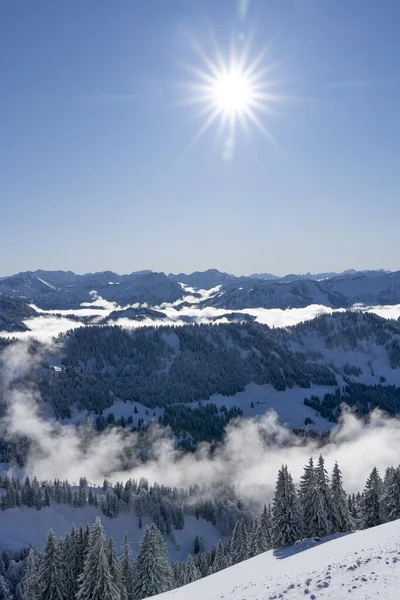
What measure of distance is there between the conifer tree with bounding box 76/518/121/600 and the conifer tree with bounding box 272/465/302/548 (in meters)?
24.9

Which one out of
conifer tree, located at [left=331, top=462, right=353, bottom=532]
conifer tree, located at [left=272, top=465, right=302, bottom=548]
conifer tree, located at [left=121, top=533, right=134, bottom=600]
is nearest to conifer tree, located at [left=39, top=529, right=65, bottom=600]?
conifer tree, located at [left=121, top=533, right=134, bottom=600]

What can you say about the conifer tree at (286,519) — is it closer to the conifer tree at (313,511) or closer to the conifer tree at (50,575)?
the conifer tree at (313,511)

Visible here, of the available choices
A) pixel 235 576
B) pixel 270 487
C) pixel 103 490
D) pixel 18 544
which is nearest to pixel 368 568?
pixel 235 576

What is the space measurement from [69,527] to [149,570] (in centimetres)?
9608

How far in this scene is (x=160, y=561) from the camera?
6344cm

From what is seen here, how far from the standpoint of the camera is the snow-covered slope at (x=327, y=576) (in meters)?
28.5

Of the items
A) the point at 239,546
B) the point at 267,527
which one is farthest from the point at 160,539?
the point at 239,546

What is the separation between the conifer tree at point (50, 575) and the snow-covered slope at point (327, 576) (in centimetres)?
1959

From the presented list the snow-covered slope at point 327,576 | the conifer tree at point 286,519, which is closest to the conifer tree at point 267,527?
the conifer tree at point 286,519

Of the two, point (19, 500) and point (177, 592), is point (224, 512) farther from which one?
point (177, 592)

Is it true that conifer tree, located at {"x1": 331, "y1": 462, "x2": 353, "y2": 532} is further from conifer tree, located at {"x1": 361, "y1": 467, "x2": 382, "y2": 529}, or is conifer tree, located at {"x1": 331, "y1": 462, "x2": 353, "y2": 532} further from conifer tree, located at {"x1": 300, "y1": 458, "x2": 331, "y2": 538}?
conifer tree, located at {"x1": 361, "y1": 467, "x2": 382, "y2": 529}

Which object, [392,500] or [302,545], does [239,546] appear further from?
[392,500]

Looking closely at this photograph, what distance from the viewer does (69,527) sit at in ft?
469

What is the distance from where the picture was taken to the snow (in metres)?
132
